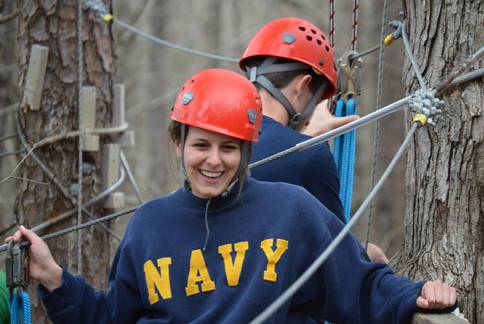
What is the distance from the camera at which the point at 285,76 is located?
386 centimetres

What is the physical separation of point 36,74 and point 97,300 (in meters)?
2.19

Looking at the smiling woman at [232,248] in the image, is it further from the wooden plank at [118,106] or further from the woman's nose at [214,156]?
the wooden plank at [118,106]

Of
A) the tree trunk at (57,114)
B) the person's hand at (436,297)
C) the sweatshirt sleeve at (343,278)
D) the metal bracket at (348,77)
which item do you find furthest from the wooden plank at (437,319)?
the tree trunk at (57,114)

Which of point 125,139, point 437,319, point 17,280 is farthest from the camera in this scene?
point 125,139

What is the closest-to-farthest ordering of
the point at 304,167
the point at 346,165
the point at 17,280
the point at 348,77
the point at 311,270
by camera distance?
the point at 311,270 < the point at 17,280 < the point at 304,167 < the point at 346,165 < the point at 348,77

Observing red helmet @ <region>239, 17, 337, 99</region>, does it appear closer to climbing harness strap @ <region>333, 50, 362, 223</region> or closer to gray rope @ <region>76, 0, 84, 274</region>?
climbing harness strap @ <region>333, 50, 362, 223</region>

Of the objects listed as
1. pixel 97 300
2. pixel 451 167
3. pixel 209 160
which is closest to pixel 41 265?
pixel 97 300

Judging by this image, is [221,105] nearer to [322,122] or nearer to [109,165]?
[322,122]

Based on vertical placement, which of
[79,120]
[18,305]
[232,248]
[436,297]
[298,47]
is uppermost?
[298,47]

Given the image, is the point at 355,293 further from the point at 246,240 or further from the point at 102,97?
the point at 102,97

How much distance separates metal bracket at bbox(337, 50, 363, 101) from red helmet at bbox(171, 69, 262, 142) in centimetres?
119

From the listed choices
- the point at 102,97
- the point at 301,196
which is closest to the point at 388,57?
the point at 102,97

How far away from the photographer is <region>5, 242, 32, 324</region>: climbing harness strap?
318 cm

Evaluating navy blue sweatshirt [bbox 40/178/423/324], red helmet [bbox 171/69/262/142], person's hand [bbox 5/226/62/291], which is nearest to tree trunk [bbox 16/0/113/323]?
person's hand [bbox 5/226/62/291]
